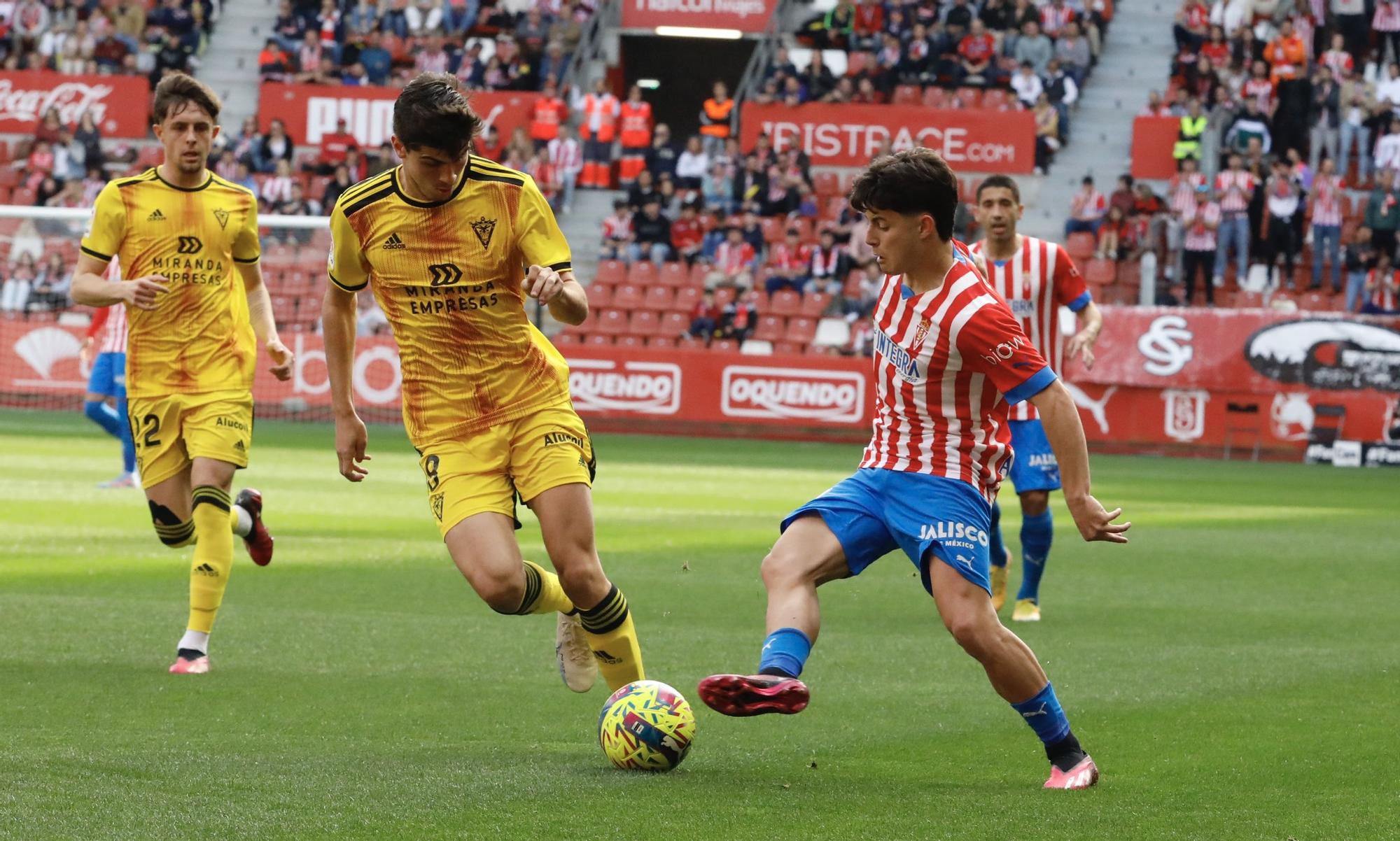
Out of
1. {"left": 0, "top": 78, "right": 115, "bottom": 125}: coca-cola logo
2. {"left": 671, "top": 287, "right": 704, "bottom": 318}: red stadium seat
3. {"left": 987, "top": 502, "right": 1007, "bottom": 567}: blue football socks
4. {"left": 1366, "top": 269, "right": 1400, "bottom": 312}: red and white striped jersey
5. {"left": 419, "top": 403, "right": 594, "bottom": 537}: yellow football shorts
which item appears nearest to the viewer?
{"left": 419, "top": 403, "right": 594, "bottom": 537}: yellow football shorts

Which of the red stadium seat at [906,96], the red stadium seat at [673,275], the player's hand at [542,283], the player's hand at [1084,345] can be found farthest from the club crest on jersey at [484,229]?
the red stadium seat at [906,96]

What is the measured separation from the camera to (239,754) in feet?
19.1

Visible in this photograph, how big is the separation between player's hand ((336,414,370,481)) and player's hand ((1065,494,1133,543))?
238 cm

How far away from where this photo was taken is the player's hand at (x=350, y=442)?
6.29 m

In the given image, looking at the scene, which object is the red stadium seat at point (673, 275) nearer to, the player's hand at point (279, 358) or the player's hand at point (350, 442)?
the player's hand at point (279, 358)

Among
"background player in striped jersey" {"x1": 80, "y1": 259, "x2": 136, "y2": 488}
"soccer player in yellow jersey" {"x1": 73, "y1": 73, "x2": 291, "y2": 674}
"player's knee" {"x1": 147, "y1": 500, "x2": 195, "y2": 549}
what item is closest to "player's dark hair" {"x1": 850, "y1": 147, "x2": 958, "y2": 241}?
"soccer player in yellow jersey" {"x1": 73, "y1": 73, "x2": 291, "y2": 674}

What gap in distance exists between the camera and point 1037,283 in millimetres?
9914

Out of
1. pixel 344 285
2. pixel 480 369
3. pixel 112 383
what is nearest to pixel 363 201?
pixel 344 285

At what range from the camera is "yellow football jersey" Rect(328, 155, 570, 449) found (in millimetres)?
6059

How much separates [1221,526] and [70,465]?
36.4 ft

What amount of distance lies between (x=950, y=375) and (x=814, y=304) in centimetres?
2174

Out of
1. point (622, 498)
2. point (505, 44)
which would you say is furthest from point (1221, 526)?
point (505, 44)

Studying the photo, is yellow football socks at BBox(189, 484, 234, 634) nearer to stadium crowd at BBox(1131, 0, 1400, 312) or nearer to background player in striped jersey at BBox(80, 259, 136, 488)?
background player in striped jersey at BBox(80, 259, 136, 488)

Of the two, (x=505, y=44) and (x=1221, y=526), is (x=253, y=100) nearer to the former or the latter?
(x=505, y=44)
